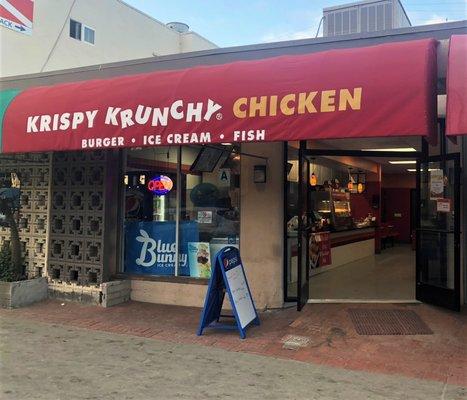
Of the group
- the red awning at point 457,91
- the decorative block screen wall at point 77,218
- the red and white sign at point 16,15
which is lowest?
the decorative block screen wall at point 77,218

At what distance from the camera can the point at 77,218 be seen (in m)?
8.72

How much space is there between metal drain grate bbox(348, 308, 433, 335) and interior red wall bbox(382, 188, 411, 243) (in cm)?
1403

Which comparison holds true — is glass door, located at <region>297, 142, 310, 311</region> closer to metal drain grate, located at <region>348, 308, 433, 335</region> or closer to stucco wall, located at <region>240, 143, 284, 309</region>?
stucco wall, located at <region>240, 143, 284, 309</region>

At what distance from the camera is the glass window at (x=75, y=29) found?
26.6 metres

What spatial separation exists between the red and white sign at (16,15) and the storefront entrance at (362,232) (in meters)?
7.46

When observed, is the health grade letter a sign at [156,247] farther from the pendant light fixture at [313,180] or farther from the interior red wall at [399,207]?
the interior red wall at [399,207]

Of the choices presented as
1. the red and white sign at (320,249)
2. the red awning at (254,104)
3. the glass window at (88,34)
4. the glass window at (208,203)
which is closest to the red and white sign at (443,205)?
the red awning at (254,104)

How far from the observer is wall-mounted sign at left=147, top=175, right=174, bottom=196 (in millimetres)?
8477

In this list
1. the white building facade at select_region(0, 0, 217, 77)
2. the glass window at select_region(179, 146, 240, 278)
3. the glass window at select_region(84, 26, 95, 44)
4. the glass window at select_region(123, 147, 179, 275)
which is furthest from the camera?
the glass window at select_region(84, 26, 95, 44)

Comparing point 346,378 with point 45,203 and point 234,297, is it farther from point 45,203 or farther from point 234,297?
point 45,203

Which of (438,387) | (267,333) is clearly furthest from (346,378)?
(267,333)

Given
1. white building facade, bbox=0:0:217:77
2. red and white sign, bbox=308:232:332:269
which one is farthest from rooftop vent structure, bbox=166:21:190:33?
red and white sign, bbox=308:232:332:269

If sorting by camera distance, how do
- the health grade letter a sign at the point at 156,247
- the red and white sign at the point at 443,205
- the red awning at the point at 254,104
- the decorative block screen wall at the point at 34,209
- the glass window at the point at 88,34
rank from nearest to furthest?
the red awning at the point at 254,104
the red and white sign at the point at 443,205
the health grade letter a sign at the point at 156,247
the decorative block screen wall at the point at 34,209
the glass window at the point at 88,34

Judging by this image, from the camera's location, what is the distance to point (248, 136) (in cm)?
589
